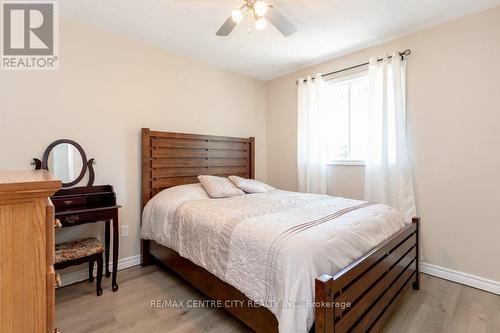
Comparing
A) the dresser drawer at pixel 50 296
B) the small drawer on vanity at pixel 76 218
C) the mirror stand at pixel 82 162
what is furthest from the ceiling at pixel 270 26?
the dresser drawer at pixel 50 296

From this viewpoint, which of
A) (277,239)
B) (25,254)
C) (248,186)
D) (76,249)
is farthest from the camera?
(248,186)

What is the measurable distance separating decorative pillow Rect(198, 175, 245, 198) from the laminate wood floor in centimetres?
92

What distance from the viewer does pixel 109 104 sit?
260cm

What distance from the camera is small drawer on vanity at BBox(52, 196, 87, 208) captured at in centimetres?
217

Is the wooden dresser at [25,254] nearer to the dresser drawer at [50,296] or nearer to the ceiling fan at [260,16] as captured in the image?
the dresser drawer at [50,296]

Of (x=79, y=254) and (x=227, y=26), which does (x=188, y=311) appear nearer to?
(x=79, y=254)

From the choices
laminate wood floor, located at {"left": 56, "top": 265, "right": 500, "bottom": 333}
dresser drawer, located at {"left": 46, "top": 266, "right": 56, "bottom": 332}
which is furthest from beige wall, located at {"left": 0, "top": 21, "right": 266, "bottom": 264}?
dresser drawer, located at {"left": 46, "top": 266, "right": 56, "bottom": 332}

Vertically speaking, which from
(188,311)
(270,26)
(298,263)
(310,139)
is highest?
(270,26)

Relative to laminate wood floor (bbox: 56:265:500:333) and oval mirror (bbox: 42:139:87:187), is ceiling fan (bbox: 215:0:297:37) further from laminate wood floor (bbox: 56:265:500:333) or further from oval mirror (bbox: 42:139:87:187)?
laminate wood floor (bbox: 56:265:500:333)

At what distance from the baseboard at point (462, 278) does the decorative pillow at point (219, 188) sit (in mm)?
2094

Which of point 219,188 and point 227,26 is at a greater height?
point 227,26

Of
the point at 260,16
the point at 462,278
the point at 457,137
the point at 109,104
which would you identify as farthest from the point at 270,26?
the point at 462,278

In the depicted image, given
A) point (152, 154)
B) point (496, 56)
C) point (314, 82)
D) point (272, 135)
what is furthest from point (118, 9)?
point (496, 56)

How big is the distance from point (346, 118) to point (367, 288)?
2324 millimetres
